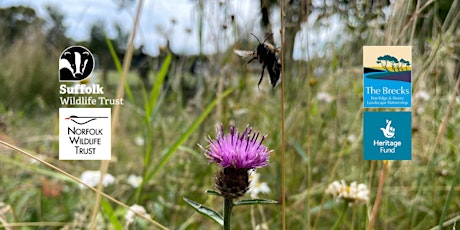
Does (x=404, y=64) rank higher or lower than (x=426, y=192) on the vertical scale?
higher

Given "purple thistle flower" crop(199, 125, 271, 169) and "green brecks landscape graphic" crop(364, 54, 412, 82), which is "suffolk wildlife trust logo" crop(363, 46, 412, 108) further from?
"purple thistle flower" crop(199, 125, 271, 169)

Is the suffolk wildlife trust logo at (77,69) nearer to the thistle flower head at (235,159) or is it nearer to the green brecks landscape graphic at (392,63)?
the thistle flower head at (235,159)

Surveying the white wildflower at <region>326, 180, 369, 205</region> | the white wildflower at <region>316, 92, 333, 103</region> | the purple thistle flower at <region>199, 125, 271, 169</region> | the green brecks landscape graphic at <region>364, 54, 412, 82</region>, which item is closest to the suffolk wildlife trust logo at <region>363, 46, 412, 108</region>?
the green brecks landscape graphic at <region>364, 54, 412, 82</region>

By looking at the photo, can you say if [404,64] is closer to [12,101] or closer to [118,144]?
[118,144]

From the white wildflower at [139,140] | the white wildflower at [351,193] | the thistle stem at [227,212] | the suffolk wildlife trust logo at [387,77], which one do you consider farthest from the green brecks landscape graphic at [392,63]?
the white wildflower at [139,140]

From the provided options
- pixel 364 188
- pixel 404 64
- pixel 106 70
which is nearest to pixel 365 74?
pixel 404 64

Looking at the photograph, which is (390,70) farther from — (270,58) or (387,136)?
(270,58)

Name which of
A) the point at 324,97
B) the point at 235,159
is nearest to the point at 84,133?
the point at 235,159
